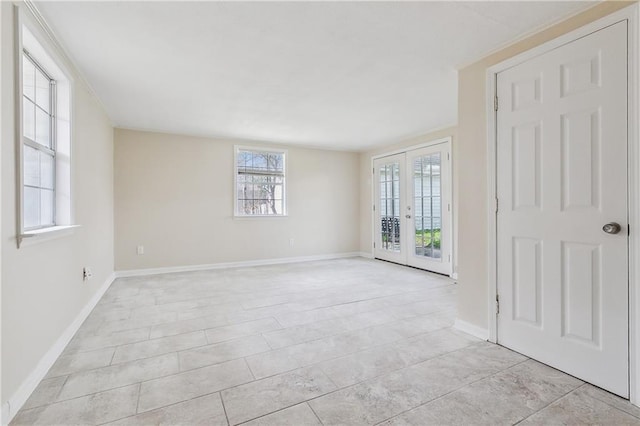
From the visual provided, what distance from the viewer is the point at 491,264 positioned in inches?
94.7

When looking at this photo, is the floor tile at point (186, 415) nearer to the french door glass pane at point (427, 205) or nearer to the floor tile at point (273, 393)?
the floor tile at point (273, 393)

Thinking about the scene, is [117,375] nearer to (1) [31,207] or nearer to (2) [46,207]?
(1) [31,207]

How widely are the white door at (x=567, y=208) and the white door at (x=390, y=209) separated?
3317 millimetres

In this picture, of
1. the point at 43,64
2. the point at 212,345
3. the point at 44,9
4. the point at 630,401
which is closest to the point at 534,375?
the point at 630,401

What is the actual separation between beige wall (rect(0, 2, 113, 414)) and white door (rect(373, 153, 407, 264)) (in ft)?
15.1

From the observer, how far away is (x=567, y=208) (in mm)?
1969

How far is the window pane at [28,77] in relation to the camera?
6.75 feet

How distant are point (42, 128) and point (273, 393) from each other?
8.31 ft

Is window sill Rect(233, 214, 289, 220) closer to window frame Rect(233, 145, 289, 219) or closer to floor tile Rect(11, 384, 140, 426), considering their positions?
window frame Rect(233, 145, 289, 219)

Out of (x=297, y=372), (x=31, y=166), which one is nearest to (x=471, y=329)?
(x=297, y=372)

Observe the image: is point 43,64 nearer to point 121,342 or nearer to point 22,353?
point 22,353

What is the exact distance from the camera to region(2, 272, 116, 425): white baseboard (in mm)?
1521

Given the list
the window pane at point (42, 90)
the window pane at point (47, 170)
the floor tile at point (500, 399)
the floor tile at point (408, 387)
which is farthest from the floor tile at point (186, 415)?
the window pane at point (42, 90)

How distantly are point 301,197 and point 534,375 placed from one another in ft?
15.6
